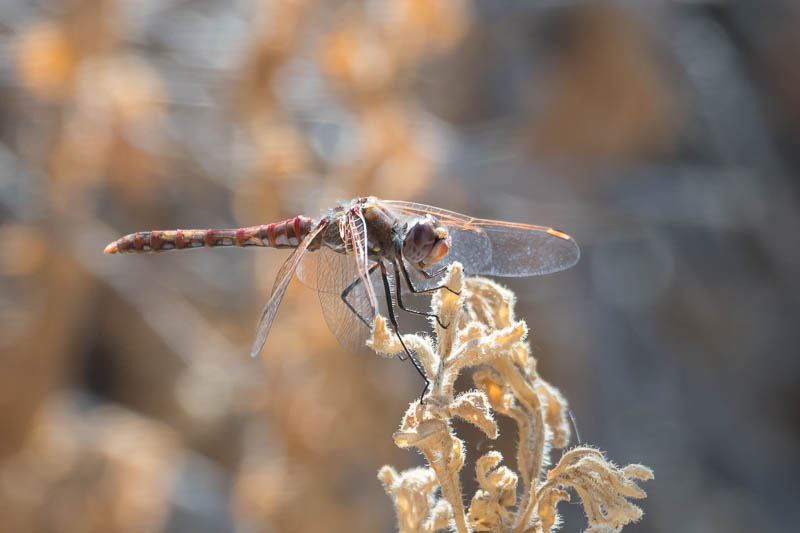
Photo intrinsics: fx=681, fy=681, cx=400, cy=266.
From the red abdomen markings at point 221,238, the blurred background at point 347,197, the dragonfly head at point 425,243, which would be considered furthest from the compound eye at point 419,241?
the blurred background at point 347,197

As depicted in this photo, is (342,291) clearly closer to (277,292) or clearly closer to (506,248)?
(277,292)

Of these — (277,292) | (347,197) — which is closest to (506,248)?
(277,292)

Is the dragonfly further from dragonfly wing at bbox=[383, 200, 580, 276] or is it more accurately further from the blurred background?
the blurred background

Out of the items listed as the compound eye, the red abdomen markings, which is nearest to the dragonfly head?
the compound eye

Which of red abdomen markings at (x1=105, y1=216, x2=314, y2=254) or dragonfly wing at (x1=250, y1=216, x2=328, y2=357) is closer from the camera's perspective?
dragonfly wing at (x1=250, y1=216, x2=328, y2=357)

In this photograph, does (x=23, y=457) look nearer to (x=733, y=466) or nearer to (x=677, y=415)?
(x=677, y=415)

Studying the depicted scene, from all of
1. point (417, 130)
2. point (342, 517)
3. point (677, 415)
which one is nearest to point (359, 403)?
point (342, 517)

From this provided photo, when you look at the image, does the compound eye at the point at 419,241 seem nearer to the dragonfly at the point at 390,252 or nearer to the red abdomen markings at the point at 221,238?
the dragonfly at the point at 390,252
